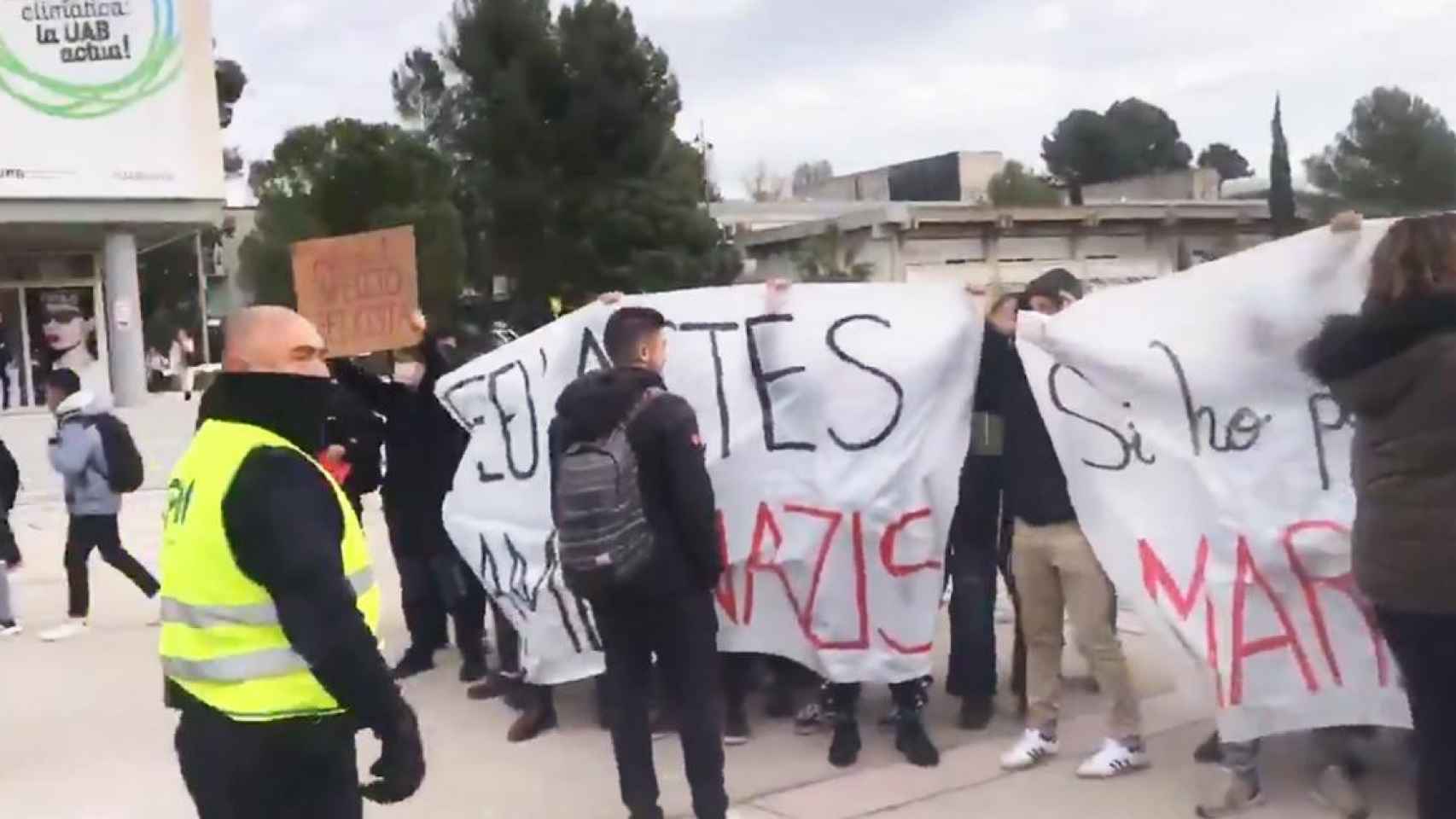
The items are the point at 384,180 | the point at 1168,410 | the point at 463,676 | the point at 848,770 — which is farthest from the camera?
the point at 384,180

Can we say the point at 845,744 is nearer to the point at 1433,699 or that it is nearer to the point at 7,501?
the point at 1433,699

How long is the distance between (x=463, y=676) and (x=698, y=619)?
3.23 m

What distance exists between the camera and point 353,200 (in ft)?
142

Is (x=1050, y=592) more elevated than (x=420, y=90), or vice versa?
(x=420, y=90)

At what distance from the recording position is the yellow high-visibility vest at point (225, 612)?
3240 millimetres

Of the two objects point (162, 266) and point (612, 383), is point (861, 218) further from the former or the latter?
point (612, 383)

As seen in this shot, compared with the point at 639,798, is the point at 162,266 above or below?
above

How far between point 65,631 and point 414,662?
2890mm

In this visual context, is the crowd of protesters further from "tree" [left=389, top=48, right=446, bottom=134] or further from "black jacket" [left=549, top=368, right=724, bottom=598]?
"tree" [left=389, top=48, right=446, bottom=134]

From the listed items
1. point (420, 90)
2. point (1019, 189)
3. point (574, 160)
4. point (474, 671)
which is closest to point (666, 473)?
point (474, 671)

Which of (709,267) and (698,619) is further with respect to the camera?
(709,267)

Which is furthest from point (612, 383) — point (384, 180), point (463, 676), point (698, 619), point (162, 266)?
point (162, 266)

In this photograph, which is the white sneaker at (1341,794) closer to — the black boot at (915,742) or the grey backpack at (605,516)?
the black boot at (915,742)

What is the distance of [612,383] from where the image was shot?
16.1ft
